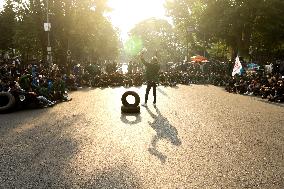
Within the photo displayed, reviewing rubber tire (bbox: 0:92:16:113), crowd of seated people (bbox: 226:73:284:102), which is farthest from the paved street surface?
crowd of seated people (bbox: 226:73:284:102)

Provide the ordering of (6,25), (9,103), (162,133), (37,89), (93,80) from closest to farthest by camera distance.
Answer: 1. (162,133)
2. (9,103)
3. (37,89)
4. (93,80)
5. (6,25)

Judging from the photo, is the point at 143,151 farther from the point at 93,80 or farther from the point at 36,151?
the point at 93,80

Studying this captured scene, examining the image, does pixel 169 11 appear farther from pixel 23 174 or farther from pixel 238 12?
pixel 23 174

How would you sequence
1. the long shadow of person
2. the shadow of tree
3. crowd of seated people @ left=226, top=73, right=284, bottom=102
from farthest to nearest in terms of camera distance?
crowd of seated people @ left=226, top=73, right=284, bottom=102
the long shadow of person
the shadow of tree

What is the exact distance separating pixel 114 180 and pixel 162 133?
4.44 m

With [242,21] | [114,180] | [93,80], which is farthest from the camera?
[242,21]

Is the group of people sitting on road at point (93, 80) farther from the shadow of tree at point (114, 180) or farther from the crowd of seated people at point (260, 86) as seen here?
the shadow of tree at point (114, 180)

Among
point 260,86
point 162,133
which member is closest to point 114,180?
point 162,133

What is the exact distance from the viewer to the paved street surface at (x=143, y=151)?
656 cm

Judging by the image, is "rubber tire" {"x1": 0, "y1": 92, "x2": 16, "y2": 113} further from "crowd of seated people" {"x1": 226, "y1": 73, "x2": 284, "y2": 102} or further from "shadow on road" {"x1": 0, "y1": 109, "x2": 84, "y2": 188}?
"crowd of seated people" {"x1": 226, "y1": 73, "x2": 284, "y2": 102}

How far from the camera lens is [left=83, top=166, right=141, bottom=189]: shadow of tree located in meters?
6.19

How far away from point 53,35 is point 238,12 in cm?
1926

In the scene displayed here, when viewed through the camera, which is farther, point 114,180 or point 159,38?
point 159,38

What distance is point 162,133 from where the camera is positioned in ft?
35.5
